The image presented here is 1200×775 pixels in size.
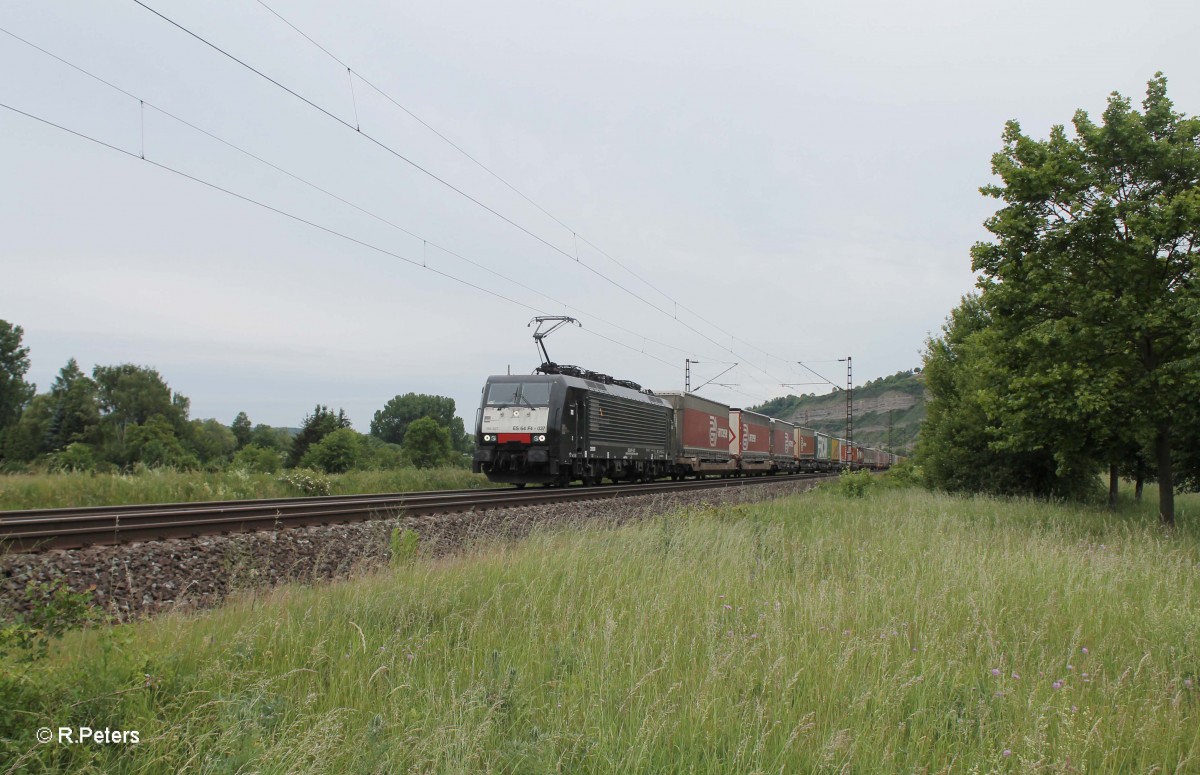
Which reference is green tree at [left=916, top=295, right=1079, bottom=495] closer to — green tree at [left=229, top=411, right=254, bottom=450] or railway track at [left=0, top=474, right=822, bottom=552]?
railway track at [left=0, top=474, right=822, bottom=552]

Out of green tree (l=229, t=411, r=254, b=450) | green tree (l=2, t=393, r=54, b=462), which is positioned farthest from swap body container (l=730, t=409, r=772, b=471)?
green tree (l=229, t=411, r=254, b=450)

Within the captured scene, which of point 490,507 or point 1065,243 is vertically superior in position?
point 1065,243

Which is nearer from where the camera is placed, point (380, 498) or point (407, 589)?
point (407, 589)

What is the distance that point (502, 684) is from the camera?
4070 millimetres

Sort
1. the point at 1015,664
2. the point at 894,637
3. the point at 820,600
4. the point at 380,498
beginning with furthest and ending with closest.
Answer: the point at 380,498 < the point at 820,600 < the point at 894,637 < the point at 1015,664

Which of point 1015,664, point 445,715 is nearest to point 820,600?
point 1015,664

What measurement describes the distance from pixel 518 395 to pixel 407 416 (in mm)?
107775

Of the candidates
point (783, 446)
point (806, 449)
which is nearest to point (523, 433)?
point (783, 446)

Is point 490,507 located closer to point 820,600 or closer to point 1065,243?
point 820,600

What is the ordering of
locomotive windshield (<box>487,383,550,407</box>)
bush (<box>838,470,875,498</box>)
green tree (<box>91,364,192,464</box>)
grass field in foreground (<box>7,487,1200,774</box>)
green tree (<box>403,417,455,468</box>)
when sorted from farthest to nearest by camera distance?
green tree (<box>91,364,192,464</box>) → green tree (<box>403,417,455,468</box>) → bush (<box>838,470,875,498</box>) → locomotive windshield (<box>487,383,550,407</box>) → grass field in foreground (<box>7,487,1200,774</box>)

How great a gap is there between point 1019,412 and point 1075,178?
4.77m

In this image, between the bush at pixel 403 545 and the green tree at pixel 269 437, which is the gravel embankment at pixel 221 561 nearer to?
the bush at pixel 403 545

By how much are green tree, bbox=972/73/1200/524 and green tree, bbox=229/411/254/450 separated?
411ft

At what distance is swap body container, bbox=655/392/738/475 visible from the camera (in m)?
32.8
